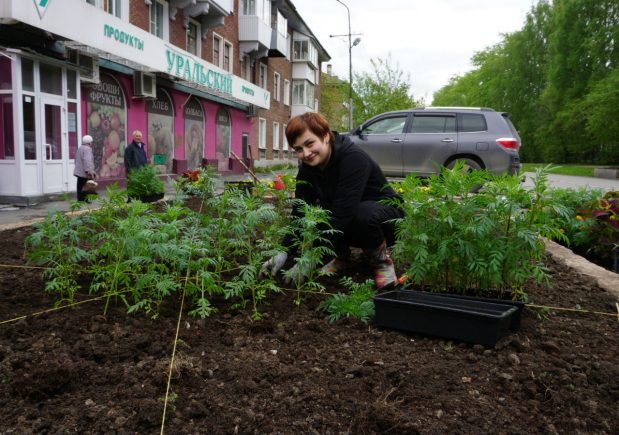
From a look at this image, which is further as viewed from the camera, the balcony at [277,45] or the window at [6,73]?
the balcony at [277,45]

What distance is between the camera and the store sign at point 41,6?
9.61m

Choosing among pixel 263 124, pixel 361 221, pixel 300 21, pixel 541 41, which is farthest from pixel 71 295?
pixel 541 41

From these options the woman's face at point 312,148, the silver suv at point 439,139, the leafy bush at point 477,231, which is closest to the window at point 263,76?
the silver suv at point 439,139

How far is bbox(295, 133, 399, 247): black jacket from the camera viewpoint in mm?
3256

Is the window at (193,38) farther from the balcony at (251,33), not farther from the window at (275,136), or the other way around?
the window at (275,136)

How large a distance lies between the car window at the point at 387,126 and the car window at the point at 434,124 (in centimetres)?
28

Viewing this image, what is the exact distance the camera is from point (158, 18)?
650 inches

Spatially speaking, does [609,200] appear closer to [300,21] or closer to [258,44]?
[258,44]

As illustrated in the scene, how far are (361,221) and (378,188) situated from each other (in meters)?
0.35

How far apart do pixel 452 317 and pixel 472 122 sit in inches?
361

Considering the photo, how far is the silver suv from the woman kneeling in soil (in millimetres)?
7140

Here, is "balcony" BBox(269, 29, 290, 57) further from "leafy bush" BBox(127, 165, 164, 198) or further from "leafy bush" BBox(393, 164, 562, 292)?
"leafy bush" BBox(393, 164, 562, 292)

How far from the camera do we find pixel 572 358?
7.25 feet

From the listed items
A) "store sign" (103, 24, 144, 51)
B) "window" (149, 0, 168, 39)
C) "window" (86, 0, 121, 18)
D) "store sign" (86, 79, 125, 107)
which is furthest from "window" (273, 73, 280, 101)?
"store sign" (103, 24, 144, 51)
